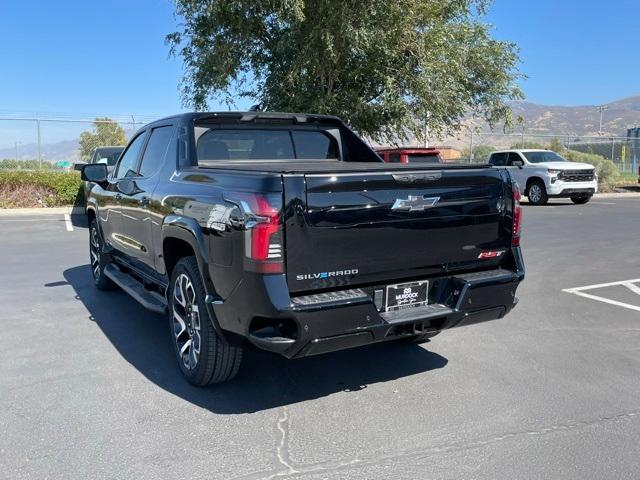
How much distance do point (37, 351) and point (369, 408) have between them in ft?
9.60

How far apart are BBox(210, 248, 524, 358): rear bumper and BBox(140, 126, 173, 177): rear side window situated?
6.47 ft

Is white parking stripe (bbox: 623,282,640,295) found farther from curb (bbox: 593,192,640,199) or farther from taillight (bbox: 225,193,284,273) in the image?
curb (bbox: 593,192,640,199)

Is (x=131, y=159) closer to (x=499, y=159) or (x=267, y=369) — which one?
(x=267, y=369)

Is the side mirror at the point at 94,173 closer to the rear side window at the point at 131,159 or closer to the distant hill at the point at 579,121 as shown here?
the rear side window at the point at 131,159

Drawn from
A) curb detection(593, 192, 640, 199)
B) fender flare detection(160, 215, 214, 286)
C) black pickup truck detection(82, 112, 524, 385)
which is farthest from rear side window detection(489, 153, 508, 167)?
fender flare detection(160, 215, 214, 286)

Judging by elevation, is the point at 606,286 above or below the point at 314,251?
below

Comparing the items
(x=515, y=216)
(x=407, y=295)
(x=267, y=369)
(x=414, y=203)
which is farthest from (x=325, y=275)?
(x=515, y=216)

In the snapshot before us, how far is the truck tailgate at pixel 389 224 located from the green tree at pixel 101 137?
839 inches

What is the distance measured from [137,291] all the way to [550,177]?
16.4 meters

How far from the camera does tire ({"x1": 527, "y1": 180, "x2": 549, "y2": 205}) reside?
19188mm

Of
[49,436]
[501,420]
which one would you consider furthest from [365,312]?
[49,436]

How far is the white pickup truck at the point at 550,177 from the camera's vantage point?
61.7ft

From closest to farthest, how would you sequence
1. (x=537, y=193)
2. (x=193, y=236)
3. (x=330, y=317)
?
(x=330, y=317) → (x=193, y=236) → (x=537, y=193)

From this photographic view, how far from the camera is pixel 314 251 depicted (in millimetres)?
3424
